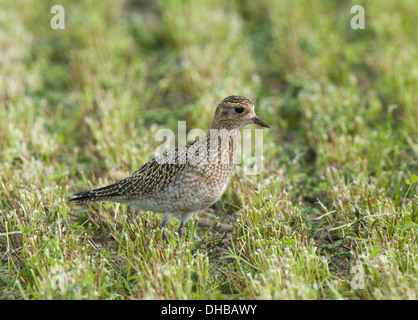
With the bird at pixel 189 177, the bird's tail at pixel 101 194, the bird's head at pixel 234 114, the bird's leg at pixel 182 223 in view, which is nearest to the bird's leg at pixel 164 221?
the bird at pixel 189 177

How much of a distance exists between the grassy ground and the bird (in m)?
0.29

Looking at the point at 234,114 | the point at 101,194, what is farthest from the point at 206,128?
the point at 101,194

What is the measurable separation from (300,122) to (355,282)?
421 centimetres

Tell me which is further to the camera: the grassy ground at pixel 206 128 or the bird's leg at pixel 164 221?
the bird's leg at pixel 164 221

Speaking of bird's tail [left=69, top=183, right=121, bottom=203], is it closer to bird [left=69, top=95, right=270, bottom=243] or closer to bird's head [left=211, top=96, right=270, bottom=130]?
bird [left=69, top=95, right=270, bottom=243]

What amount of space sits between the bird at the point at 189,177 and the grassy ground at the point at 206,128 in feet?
0.95

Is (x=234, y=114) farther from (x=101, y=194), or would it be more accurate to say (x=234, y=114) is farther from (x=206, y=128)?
(x=206, y=128)

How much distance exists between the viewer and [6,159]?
7.22 metres

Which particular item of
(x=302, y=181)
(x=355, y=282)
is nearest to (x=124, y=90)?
(x=302, y=181)

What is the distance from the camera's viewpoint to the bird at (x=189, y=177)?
5.44m

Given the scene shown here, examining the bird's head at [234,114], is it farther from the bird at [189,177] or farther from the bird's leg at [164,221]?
the bird's leg at [164,221]

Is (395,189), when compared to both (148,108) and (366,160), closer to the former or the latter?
(366,160)

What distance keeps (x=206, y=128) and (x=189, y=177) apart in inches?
117

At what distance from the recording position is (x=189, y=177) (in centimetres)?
545
